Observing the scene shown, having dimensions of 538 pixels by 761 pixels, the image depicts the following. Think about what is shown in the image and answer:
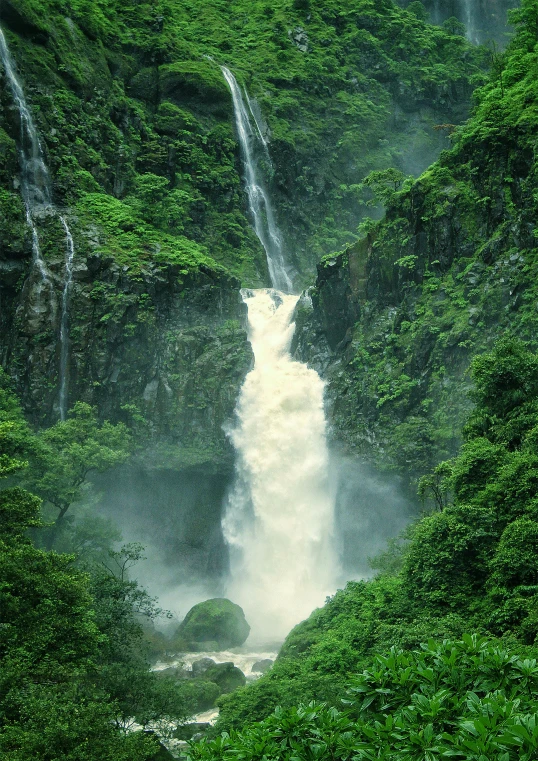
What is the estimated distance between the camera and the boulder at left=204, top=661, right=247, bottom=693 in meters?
24.2

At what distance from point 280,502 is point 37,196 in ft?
72.8

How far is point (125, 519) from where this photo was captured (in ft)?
126

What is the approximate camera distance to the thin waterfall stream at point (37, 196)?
36625 mm

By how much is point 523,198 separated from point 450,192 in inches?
163

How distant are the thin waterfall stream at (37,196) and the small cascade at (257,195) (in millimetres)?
16630

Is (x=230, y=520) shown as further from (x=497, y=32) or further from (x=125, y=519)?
(x=497, y=32)

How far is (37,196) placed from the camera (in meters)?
39.9

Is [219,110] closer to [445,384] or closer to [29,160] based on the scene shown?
[29,160]

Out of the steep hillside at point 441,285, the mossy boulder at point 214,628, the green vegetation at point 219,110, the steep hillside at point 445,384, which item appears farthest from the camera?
the green vegetation at point 219,110

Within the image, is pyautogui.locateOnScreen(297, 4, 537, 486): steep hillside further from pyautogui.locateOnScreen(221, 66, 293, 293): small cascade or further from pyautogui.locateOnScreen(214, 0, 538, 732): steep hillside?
pyautogui.locateOnScreen(221, 66, 293, 293): small cascade

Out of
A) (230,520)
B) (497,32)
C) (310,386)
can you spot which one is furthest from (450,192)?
(497,32)

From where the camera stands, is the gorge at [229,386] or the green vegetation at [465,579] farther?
the gorge at [229,386]

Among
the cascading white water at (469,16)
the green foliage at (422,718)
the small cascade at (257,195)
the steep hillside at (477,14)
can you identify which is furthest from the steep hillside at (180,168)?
the green foliage at (422,718)

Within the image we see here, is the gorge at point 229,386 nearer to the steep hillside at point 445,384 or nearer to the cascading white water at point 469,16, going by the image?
the steep hillside at point 445,384
